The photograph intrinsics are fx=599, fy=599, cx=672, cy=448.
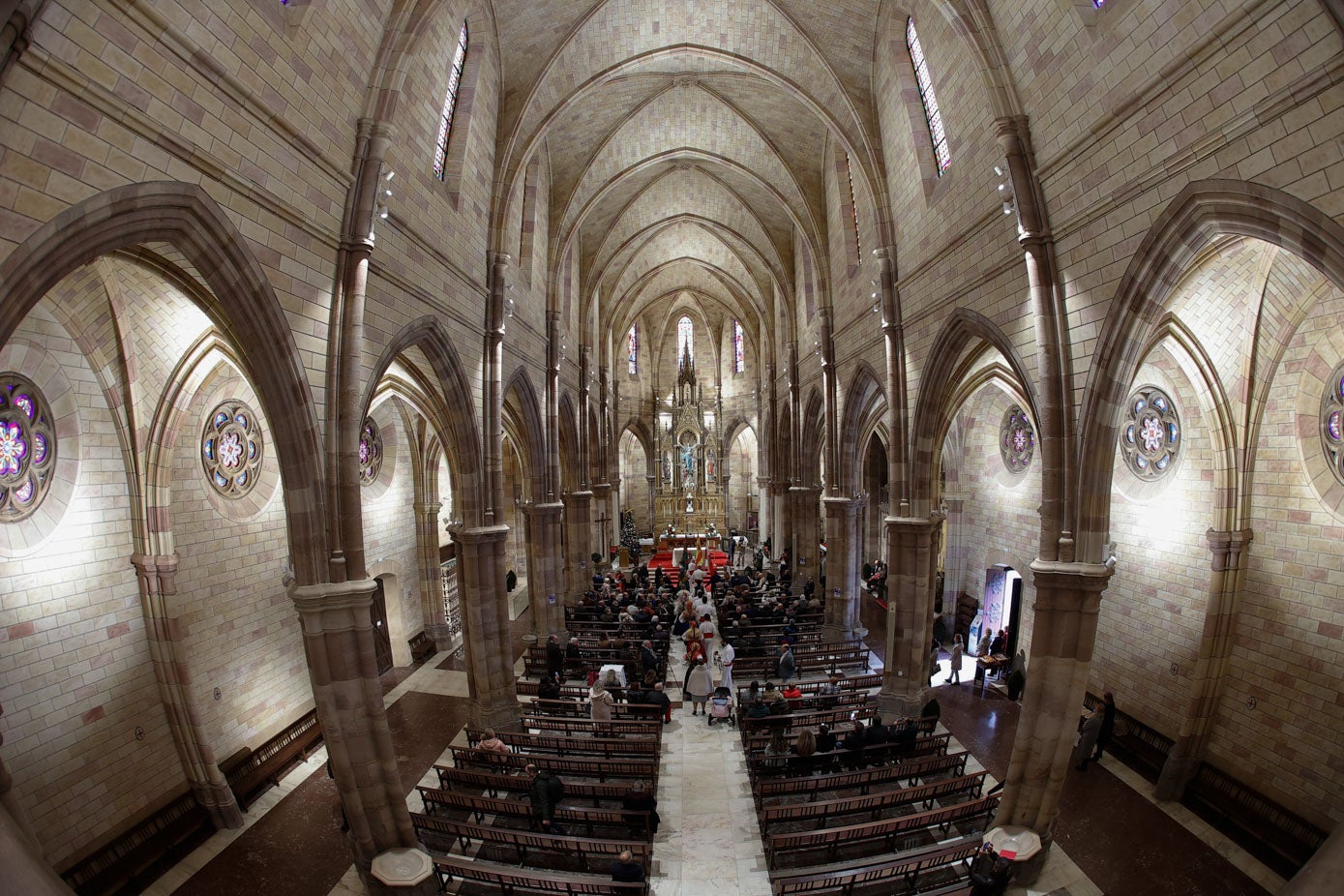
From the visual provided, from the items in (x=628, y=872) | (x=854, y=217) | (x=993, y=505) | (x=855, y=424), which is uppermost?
(x=854, y=217)

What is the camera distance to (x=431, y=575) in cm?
1911

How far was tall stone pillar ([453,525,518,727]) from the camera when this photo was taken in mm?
13000

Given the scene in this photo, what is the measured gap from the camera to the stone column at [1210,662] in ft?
32.6

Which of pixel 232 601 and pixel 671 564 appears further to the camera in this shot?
pixel 671 564

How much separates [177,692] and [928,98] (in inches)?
690

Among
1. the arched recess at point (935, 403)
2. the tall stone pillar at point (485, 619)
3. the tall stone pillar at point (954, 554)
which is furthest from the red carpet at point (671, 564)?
the arched recess at point (935, 403)

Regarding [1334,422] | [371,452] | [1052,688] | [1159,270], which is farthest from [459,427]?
[1334,422]

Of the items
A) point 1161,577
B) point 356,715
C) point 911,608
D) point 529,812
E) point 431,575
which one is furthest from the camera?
point 431,575

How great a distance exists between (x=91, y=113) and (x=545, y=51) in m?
11.3

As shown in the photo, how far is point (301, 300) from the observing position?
24.7 ft

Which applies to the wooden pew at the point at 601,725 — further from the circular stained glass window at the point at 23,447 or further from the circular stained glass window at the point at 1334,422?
the circular stained glass window at the point at 1334,422

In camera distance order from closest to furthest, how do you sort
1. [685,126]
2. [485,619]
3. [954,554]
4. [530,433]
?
[485,619]
[530,433]
[954,554]
[685,126]

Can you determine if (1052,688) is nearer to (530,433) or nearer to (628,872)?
(628,872)

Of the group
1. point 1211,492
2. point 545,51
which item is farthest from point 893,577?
point 545,51
